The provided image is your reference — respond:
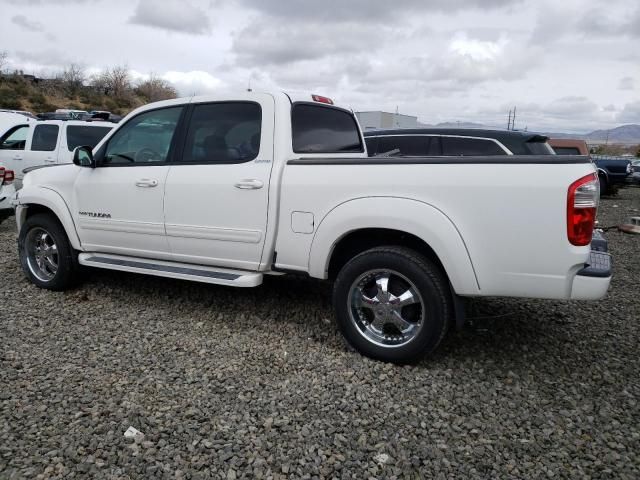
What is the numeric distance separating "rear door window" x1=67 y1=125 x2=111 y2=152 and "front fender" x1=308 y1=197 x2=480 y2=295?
745cm

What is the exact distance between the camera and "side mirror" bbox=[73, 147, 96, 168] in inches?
185

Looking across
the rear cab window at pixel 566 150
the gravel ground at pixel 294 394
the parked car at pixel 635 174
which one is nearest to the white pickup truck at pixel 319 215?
the gravel ground at pixel 294 394

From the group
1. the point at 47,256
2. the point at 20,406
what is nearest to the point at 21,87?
the point at 47,256

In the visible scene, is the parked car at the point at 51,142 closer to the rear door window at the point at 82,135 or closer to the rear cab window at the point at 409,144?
the rear door window at the point at 82,135

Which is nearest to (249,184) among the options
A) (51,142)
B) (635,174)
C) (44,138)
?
(51,142)

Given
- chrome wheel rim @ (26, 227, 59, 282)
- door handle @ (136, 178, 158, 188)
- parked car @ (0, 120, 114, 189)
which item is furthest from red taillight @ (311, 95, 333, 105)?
parked car @ (0, 120, 114, 189)

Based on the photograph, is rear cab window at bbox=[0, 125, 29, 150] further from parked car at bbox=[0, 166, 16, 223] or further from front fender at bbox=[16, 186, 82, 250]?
front fender at bbox=[16, 186, 82, 250]

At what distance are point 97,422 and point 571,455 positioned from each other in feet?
8.56

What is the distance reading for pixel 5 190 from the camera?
7.87m

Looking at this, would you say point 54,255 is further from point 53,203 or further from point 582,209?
point 582,209

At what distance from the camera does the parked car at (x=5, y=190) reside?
7785 mm

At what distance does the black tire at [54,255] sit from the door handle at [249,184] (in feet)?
7.32

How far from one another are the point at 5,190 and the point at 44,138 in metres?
2.21

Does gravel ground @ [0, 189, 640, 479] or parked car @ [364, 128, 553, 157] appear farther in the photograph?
parked car @ [364, 128, 553, 157]
